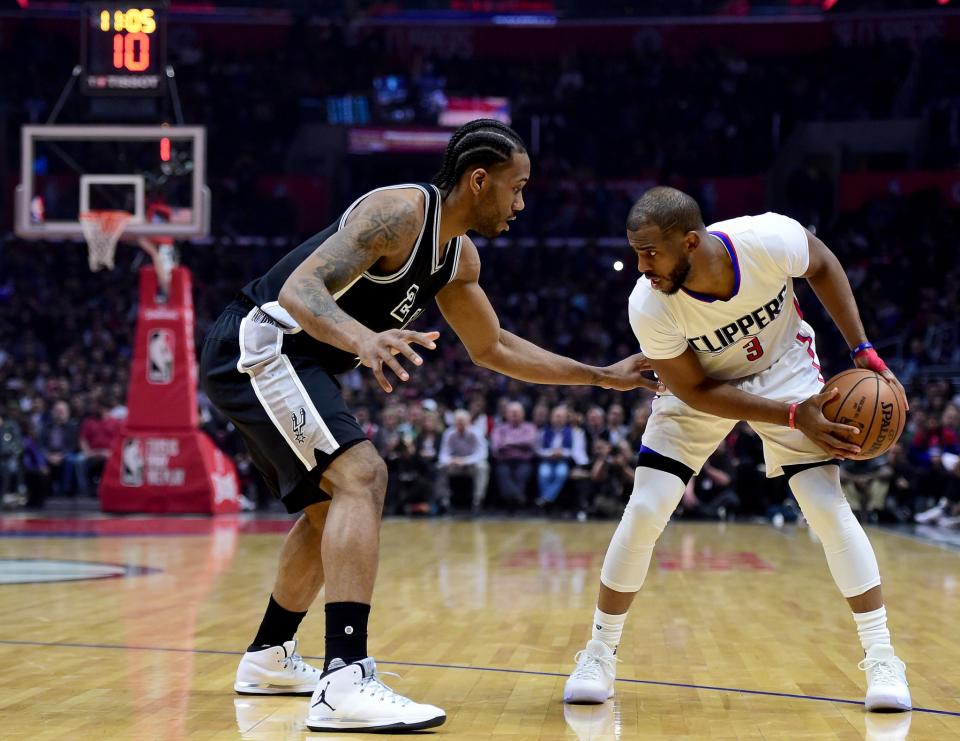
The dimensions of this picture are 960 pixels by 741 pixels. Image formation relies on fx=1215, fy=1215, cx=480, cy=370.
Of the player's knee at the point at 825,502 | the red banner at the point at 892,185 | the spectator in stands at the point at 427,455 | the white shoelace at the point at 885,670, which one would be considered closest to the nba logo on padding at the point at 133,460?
the spectator in stands at the point at 427,455

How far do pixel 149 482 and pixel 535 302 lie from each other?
31.5 feet

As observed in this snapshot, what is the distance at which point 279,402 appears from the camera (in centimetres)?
365

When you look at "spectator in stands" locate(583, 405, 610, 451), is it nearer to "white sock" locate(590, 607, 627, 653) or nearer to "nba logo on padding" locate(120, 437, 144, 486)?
"nba logo on padding" locate(120, 437, 144, 486)

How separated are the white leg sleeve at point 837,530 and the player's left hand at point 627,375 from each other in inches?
24.7

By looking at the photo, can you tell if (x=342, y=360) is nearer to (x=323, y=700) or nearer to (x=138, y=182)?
(x=323, y=700)

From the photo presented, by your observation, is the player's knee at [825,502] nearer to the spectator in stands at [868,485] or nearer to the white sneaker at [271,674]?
the white sneaker at [271,674]

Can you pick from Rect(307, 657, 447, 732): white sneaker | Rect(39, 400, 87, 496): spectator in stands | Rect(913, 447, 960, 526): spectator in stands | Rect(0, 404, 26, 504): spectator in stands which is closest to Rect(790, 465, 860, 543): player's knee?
Rect(307, 657, 447, 732): white sneaker

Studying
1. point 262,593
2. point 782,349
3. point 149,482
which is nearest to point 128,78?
point 149,482

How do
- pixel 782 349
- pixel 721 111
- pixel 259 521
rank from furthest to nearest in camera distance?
pixel 721 111 → pixel 259 521 → pixel 782 349

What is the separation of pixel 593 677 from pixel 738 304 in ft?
4.26

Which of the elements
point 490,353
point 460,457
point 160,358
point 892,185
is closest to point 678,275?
point 490,353

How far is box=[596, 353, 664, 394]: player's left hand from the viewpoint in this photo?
4.34 metres

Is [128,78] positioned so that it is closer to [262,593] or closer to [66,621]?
[262,593]

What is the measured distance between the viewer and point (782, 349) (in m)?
4.18
